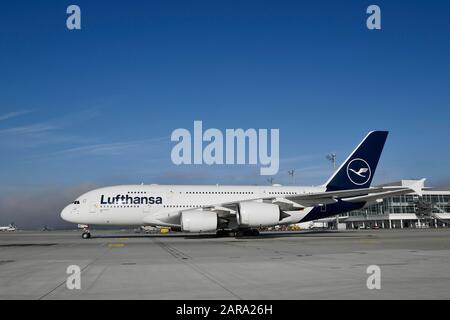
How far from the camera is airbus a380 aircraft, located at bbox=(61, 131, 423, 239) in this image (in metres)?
31.3

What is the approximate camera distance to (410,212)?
3868 inches

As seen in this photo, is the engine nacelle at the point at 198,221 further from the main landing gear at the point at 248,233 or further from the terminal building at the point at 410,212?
the terminal building at the point at 410,212

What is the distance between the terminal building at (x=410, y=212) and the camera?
3681 inches

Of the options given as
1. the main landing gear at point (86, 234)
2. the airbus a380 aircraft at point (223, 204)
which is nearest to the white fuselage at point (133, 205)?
the airbus a380 aircraft at point (223, 204)

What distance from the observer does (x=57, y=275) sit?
428 inches

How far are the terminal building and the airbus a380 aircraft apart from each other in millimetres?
55746

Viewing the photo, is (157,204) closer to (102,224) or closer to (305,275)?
(102,224)

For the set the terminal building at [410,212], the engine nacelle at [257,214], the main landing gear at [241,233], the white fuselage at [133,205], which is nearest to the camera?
the engine nacelle at [257,214]

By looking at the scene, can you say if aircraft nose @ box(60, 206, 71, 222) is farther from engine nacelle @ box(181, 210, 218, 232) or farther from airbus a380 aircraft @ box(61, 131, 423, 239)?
engine nacelle @ box(181, 210, 218, 232)

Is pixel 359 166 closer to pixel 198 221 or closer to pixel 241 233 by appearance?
pixel 241 233

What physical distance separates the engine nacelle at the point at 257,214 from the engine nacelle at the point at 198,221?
1.98 m

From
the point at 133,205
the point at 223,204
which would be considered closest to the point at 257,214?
the point at 223,204
